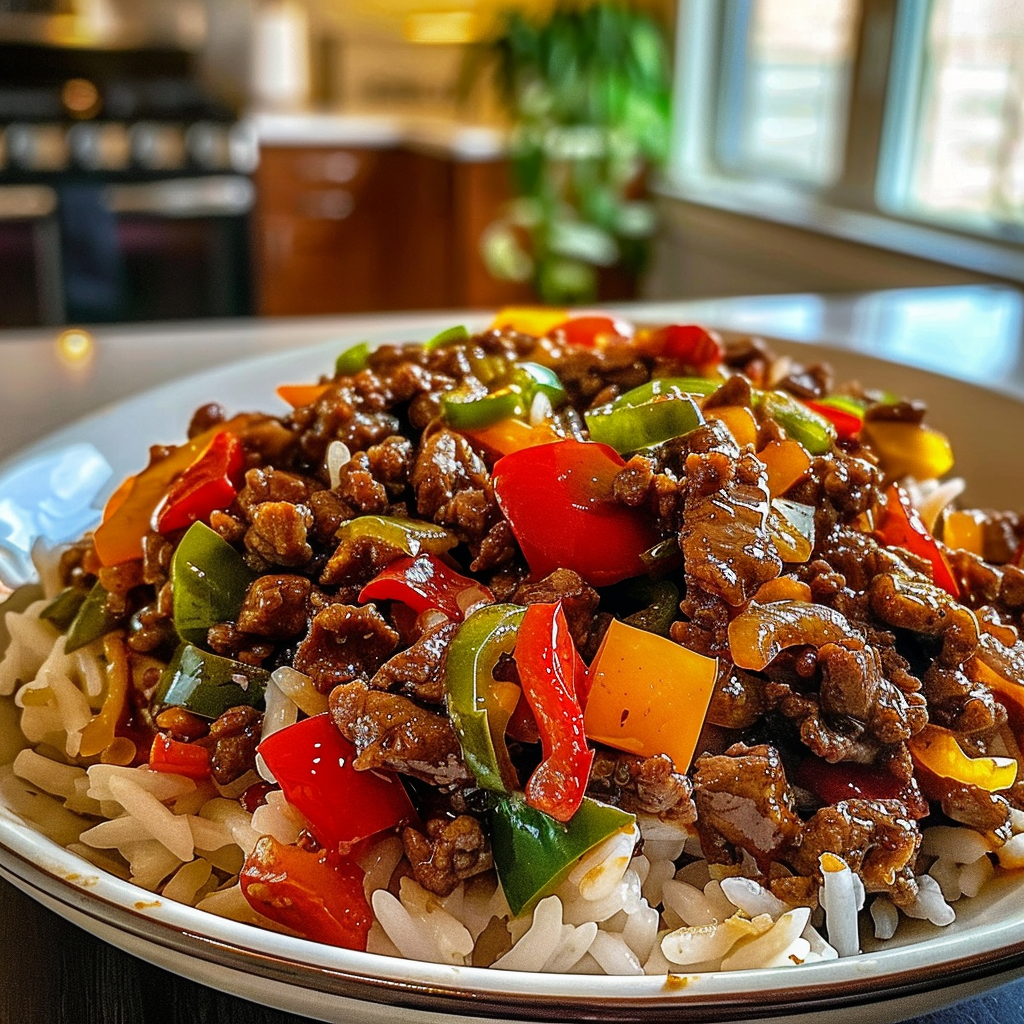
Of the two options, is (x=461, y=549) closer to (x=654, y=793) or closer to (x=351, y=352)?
(x=654, y=793)

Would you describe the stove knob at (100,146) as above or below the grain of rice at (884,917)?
above

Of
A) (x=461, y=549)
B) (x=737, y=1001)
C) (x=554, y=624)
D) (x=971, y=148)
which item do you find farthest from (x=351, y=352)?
(x=971, y=148)

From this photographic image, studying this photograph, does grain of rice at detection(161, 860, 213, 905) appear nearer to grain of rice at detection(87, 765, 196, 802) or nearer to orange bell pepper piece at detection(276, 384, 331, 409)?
grain of rice at detection(87, 765, 196, 802)

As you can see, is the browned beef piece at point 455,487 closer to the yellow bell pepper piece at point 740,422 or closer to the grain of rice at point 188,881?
the yellow bell pepper piece at point 740,422

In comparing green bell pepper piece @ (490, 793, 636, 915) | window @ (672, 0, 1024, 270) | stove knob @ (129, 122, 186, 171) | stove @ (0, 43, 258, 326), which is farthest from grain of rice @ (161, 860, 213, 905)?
stove knob @ (129, 122, 186, 171)

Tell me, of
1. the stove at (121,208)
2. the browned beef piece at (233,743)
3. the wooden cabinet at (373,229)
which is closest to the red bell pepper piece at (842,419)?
the browned beef piece at (233,743)

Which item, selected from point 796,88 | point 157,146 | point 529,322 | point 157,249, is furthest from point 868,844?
point 157,146

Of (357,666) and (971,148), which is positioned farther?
(971,148)
